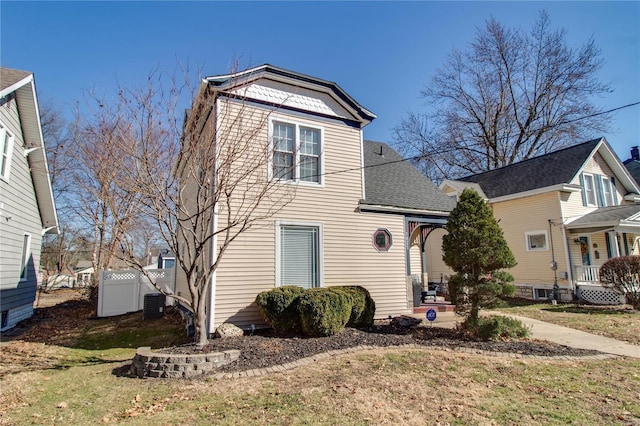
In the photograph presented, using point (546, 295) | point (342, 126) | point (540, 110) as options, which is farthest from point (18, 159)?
point (540, 110)

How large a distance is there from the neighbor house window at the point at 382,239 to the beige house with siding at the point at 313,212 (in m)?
0.03

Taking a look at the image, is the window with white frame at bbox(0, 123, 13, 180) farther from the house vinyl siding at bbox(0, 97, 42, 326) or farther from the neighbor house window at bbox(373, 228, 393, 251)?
the neighbor house window at bbox(373, 228, 393, 251)

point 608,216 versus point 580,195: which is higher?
point 580,195

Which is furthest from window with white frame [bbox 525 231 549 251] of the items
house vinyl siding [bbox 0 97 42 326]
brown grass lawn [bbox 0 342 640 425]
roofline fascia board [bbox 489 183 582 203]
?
house vinyl siding [bbox 0 97 42 326]

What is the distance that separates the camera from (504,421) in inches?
152

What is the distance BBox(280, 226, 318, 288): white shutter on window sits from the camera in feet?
28.3

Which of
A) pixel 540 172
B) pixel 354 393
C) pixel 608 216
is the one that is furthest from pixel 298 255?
pixel 540 172

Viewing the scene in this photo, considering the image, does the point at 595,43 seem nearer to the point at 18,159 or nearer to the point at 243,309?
the point at 243,309

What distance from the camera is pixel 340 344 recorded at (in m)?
6.85

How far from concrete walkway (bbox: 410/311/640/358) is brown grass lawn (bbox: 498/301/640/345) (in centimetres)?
44

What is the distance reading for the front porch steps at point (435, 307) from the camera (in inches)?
404

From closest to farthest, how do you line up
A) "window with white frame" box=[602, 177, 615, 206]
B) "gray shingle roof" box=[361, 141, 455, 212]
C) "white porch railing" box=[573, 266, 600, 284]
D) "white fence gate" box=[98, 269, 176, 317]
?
"gray shingle roof" box=[361, 141, 455, 212], "white fence gate" box=[98, 269, 176, 317], "white porch railing" box=[573, 266, 600, 284], "window with white frame" box=[602, 177, 615, 206]

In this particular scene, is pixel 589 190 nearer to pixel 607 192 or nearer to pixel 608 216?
pixel 607 192

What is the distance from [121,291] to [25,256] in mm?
3023
